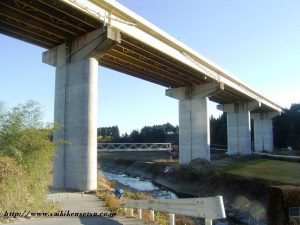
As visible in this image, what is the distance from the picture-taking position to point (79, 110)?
27.4 m

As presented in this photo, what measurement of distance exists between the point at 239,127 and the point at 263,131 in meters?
20.1

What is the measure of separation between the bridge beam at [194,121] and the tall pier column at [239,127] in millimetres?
22078

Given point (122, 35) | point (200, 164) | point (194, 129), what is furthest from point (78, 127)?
point (194, 129)

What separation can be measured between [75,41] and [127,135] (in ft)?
339

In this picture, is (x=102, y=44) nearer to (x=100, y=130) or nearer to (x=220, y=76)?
(x=220, y=76)

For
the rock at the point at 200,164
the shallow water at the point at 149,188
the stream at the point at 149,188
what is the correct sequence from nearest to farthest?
the stream at the point at 149,188 < the shallow water at the point at 149,188 < the rock at the point at 200,164

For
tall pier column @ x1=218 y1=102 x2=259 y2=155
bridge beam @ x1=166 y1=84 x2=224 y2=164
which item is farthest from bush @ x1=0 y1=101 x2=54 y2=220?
tall pier column @ x1=218 y1=102 x2=259 y2=155

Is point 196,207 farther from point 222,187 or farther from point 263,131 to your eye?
point 263,131

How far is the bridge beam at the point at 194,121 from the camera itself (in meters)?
50.8

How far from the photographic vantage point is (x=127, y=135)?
131625 millimetres

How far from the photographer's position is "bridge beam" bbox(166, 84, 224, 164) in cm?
5084

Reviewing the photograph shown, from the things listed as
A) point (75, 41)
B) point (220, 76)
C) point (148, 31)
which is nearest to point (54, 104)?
point (75, 41)

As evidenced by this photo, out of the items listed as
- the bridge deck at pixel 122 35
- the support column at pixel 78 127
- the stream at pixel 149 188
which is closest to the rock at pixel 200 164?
the stream at pixel 149 188

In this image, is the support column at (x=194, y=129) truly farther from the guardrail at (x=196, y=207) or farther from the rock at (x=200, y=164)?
the guardrail at (x=196, y=207)
